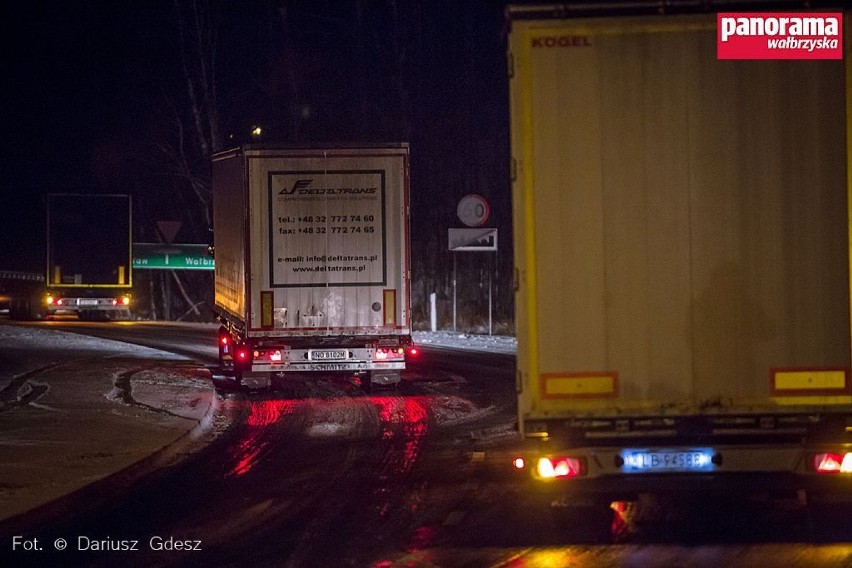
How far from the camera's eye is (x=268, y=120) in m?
43.1

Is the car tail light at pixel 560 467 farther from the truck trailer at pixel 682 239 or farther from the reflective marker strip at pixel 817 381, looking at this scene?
the reflective marker strip at pixel 817 381

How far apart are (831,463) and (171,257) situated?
3508cm

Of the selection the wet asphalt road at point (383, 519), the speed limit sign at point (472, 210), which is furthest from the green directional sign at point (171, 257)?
the wet asphalt road at point (383, 519)

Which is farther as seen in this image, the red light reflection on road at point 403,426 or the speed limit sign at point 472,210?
the speed limit sign at point 472,210

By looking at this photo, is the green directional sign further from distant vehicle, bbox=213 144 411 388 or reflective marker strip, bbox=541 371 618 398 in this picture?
reflective marker strip, bbox=541 371 618 398

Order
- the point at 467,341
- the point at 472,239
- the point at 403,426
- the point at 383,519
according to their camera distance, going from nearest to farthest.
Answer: the point at 383,519 → the point at 403,426 → the point at 472,239 → the point at 467,341

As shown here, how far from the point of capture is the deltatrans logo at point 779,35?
7.52m

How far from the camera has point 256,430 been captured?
1502 cm

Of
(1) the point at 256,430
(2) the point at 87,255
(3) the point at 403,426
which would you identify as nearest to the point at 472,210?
(2) the point at 87,255

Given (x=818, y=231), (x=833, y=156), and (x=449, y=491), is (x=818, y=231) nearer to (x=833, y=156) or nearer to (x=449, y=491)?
(x=833, y=156)

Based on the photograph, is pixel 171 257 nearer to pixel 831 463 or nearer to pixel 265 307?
pixel 265 307

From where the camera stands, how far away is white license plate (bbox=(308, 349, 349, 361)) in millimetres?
17562

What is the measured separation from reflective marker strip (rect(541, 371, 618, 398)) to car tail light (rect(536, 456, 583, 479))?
473 millimetres

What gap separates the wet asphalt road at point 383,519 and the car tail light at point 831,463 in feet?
1.87
